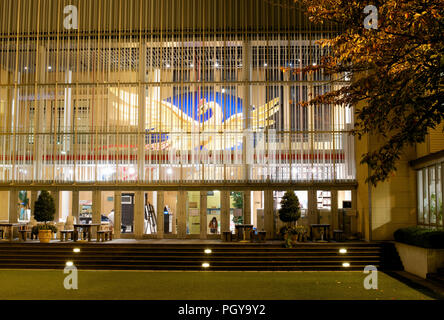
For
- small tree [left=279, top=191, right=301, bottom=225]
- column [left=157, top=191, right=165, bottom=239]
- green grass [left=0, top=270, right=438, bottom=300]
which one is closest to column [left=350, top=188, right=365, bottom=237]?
small tree [left=279, top=191, right=301, bottom=225]

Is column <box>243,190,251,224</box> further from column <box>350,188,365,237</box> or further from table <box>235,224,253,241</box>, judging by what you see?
column <box>350,188,365,237</box>

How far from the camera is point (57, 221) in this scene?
18578 mm

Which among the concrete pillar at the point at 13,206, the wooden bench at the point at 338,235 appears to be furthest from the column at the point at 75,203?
the wooden bench at the point at 338,235

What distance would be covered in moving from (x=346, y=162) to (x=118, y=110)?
8712mm

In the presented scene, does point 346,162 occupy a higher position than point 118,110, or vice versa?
point 118,110

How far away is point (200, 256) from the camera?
15.0 meters

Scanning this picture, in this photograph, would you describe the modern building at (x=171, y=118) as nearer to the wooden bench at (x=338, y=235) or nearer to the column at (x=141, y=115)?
the column at (x=141, y=115)

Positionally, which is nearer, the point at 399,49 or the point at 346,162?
the point at 399,49

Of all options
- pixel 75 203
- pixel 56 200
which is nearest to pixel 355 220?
pixel 75 203

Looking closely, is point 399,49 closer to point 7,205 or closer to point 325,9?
point 325,9

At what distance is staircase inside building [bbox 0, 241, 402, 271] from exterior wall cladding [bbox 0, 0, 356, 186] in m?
3.29

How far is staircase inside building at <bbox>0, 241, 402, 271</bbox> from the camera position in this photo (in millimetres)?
14461
